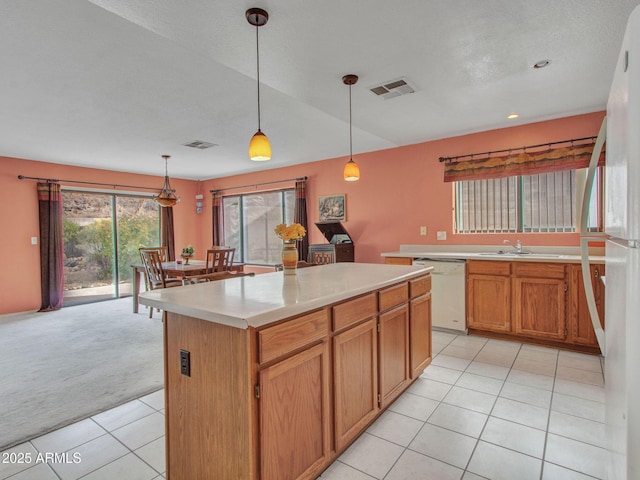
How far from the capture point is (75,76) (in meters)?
2.58

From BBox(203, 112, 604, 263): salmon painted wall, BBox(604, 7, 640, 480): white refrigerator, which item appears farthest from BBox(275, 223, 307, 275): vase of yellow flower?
BBox(203, 112, 604, 263): salmon painted wall

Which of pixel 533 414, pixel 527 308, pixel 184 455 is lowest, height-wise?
pixel 533 414

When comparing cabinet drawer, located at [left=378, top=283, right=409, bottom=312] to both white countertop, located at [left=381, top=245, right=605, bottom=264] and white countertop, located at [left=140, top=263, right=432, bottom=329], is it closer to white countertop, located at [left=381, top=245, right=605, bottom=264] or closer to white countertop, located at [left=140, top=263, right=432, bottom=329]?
white countertop, located at [left=140, top=263, right=432, bottom=329]

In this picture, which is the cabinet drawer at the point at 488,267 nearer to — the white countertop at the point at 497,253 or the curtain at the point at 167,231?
the white countertop at the point at 497,253

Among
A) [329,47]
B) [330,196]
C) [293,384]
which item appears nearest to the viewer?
[293,384]

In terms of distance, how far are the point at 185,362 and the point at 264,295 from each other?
0.46 meters

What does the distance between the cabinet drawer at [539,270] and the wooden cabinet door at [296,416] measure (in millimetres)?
2720

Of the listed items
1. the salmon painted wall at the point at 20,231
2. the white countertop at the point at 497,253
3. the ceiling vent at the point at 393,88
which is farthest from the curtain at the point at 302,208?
the salmon painted wall at the point at 20,231

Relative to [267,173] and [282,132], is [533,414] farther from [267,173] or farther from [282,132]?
[267,173]

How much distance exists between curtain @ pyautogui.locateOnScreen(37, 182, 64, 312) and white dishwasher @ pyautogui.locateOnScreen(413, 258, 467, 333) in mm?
5682

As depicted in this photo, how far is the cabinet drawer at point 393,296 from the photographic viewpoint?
2.10 m

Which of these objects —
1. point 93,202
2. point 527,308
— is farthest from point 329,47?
point 93,202

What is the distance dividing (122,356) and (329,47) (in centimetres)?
331

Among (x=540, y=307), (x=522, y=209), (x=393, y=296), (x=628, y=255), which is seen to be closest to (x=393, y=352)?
(x=393, y=296)
